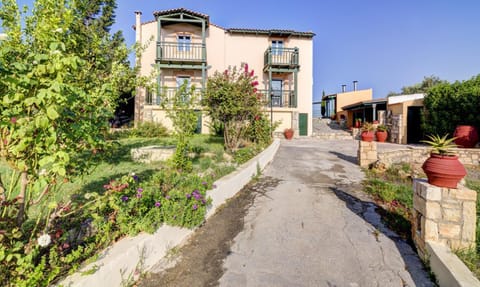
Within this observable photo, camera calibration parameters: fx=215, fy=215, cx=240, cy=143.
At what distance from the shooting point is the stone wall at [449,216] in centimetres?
232

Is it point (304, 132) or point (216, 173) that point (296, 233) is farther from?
point (304, 132)

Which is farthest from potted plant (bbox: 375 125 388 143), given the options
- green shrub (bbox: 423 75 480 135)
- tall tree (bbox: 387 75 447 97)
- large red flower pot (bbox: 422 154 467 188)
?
tall tree (bbox: 387 75 447 97)

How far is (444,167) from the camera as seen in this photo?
2.37m

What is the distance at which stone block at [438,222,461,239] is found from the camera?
234 centimetres

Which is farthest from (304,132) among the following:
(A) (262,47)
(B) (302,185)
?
(B) (302,185)

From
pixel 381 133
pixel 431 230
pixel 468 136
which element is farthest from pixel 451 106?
pixel 431 230

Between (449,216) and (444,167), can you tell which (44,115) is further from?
(449,216)

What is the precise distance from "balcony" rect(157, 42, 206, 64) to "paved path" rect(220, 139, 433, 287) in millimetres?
→ 12719

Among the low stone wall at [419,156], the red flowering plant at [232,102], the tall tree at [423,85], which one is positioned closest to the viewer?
the red flowering plant at [232,102]

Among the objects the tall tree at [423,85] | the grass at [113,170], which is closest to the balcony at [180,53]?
the grass at [113,170]

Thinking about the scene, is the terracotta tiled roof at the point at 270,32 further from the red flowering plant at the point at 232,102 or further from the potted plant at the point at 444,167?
the potted plant at the point at 444,167

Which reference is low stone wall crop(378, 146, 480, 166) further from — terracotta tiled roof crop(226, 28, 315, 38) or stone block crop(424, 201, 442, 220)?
terracotta tiled roof crop(226, 28, 315, 38)

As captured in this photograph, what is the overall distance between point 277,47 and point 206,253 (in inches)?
648

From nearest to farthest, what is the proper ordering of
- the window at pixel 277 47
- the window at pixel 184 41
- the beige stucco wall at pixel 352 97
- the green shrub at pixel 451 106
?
the green shrub at pixel 451 106 → the window at pixel 184 41 → the window at pixel 277 47 → the beige stucco wall at pixel 352 97
